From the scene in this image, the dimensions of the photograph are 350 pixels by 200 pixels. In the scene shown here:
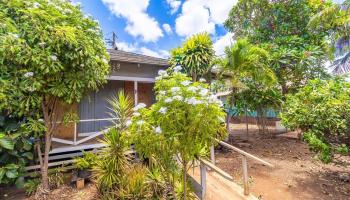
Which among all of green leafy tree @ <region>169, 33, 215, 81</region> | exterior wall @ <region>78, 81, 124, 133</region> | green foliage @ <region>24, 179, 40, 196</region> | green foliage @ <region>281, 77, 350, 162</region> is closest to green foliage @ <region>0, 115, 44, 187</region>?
green foliage @ <region>24, 179, 40, 196</region>

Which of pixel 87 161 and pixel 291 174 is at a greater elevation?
pixel 87 161

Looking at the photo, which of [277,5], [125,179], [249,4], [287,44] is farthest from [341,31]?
[125,179]

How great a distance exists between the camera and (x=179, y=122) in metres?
3.45

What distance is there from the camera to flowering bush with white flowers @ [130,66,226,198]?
11.1 feet

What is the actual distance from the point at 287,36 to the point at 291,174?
331 inches

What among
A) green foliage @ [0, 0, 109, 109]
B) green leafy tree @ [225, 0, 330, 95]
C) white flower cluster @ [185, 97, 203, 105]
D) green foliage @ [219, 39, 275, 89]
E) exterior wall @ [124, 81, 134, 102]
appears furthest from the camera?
green leafy tree @ [225, 0, 330, 95]

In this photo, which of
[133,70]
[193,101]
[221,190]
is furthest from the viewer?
[133,70]

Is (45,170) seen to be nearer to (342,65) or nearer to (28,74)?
(28,74)

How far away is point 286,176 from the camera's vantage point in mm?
6566

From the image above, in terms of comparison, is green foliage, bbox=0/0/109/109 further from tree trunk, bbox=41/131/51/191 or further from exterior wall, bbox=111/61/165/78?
exterior wall, bbox=111/61/165/78

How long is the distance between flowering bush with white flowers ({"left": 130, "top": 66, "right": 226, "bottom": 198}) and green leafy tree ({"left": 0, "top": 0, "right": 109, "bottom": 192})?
2384 mm

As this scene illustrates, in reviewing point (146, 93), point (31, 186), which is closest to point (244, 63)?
point (146, 93)

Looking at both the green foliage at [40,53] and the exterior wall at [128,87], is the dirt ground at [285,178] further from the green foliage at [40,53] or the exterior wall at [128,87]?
the exterior wall at [128,87]

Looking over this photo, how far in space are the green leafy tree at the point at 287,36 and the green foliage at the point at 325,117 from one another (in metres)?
4.36
